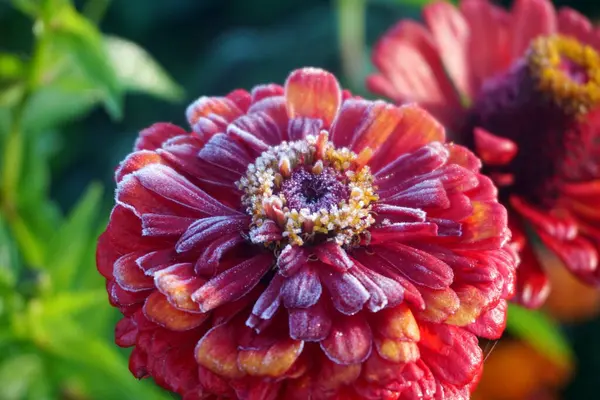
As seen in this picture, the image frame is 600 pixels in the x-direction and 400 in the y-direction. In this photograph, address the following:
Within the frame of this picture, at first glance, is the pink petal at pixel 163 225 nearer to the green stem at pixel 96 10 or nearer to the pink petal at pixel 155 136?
the pink petal at pixel 155 136

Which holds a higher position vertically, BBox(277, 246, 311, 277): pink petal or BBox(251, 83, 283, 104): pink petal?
BBox(251, 83, 283, 104): pink petal

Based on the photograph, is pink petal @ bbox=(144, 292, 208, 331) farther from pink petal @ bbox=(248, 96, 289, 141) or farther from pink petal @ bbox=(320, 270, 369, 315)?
pink petal @ bbox=(248, 96, 289, 141)

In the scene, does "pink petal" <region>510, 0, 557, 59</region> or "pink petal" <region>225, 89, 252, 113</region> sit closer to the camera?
"pink petal" <region>225, 89, 252, 113</region>

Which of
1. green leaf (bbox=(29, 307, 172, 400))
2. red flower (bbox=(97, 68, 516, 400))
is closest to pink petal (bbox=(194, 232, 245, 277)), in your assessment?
red flower (bbox=(97, 68, 516, 400))

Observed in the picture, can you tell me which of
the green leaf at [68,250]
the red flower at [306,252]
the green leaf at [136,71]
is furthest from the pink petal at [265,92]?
the green leaf at [68,250]

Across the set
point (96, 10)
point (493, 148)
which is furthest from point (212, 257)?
point (96, 10)

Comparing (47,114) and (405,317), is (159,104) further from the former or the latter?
(405,317)
